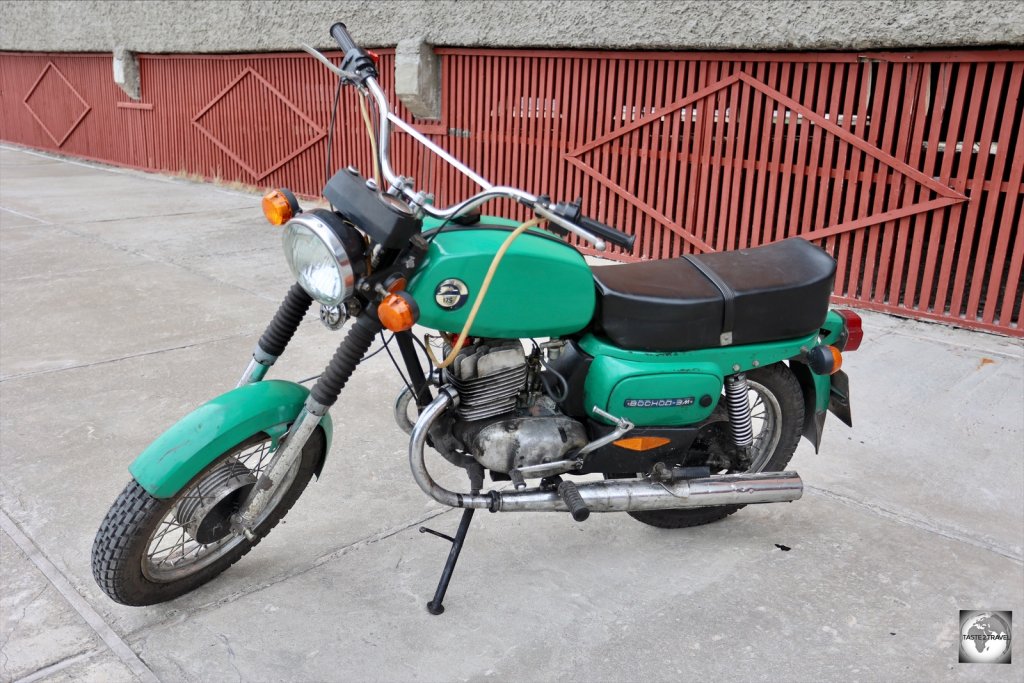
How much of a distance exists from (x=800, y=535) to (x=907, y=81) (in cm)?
342

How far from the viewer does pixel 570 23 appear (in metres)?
6.75

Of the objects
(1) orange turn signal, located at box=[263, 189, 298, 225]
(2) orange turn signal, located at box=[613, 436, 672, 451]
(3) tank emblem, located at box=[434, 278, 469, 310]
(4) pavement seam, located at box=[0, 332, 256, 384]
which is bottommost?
(4) pavement seam, located at box=[0, 332, 256, 384]

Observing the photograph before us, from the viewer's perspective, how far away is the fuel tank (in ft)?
7.76

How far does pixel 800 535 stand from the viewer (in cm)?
323

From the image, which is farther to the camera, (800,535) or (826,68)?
(826,68)

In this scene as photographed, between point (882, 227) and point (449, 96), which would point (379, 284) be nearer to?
Result: point (882, 227)

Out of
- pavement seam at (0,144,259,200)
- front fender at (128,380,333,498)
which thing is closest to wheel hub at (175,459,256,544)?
front fender at (128,380,333,498)

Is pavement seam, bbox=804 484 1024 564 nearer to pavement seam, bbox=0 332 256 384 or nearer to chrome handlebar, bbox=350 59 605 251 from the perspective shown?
chrome handlebar, bbox=350 59 605 251

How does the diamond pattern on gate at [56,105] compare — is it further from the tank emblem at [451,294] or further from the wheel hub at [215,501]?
the tank emblem at [451,294]

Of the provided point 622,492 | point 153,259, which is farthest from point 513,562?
point 153,259

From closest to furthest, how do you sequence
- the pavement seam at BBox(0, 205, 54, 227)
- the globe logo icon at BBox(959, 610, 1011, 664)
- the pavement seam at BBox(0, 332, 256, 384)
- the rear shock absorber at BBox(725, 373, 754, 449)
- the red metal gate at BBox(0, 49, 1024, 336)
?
1. the globe logo icon at BBox(959, 610, 1011, 664)
2. the rear shock absorber at BBox(725, 373, 754, 449)
3. the pavement seam at BBox(0, 332, 256, 384)
4. the red metal gate at BBox(0, 49, 1024, 336)
5. the pavement seam at BBox(0, 205, 54, 227)

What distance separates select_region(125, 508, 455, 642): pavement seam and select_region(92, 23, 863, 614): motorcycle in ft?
0.30

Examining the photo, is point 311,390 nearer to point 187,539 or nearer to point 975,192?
point 187,539

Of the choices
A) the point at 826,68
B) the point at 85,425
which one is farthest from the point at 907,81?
the point at 85,425
